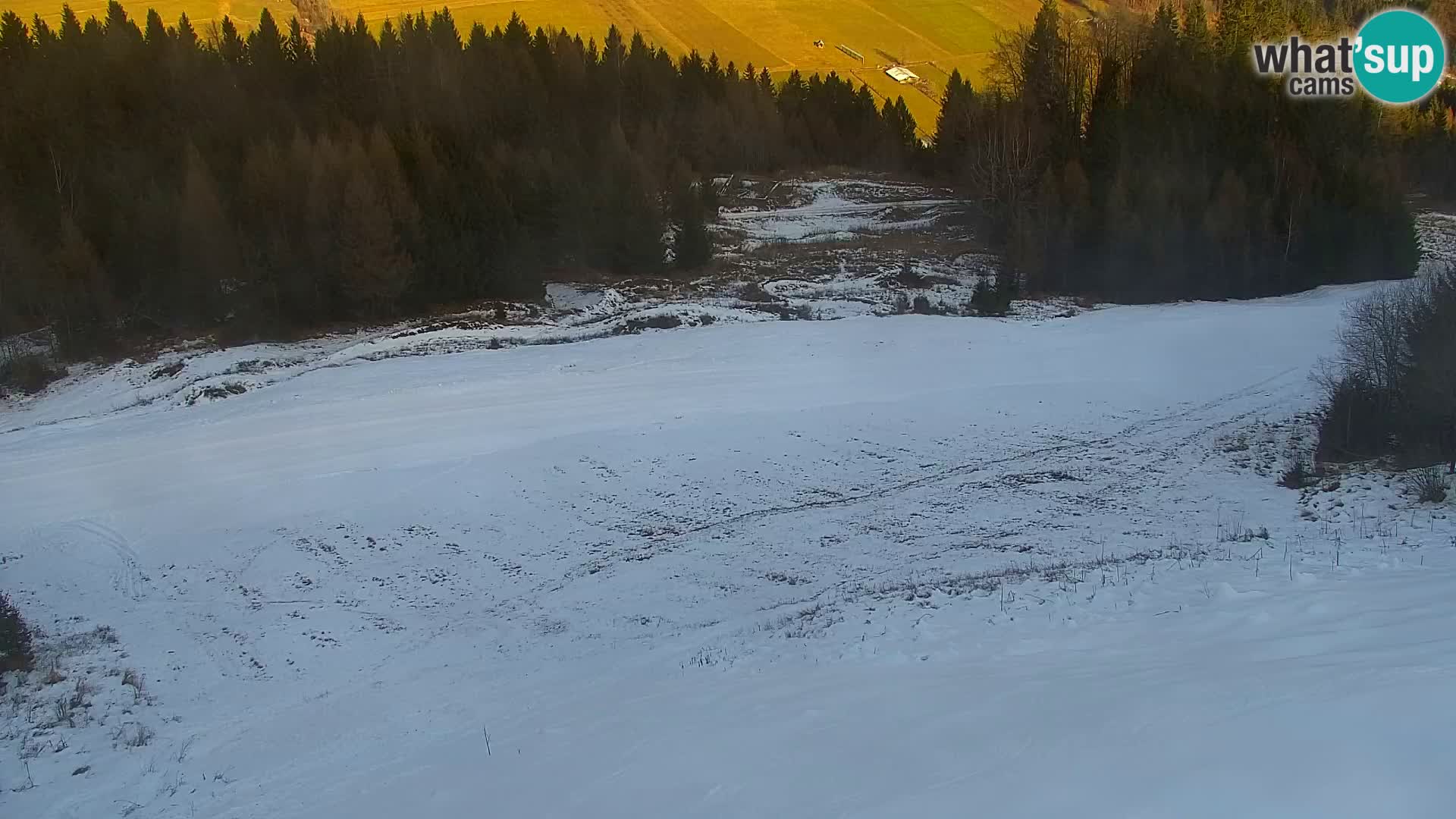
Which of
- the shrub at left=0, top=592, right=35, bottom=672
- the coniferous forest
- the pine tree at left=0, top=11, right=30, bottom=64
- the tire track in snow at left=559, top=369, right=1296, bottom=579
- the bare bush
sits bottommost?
the bare bush

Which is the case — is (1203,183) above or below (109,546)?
above

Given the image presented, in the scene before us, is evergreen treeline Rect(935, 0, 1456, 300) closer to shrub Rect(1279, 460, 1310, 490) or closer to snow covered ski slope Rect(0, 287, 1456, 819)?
snow covered ski slope Rect(0, 287, 1456, 819)

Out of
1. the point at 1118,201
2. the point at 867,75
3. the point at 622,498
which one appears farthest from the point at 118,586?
the point at 867,75

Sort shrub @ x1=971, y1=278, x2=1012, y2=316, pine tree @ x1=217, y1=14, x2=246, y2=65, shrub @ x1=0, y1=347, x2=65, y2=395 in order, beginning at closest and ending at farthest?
shrub @ x1=0, y1=347, x2=65, y2=395
shrub @ x1=971, y1=278, x2=1012, y2=316
pine tree @ x1=217, y1=14, x2=246, y2=65

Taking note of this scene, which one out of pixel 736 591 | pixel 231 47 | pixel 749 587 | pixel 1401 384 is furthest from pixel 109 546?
pixel 231 47

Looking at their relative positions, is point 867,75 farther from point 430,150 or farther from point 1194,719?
point 1194,719

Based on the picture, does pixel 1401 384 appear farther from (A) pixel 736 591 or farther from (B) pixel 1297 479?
(A) pixel 736 591

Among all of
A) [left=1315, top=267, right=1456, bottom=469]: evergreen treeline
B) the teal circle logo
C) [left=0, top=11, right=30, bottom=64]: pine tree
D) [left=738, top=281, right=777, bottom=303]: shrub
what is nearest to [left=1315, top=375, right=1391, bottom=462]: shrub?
[left=1315, top=267, right=1456, bottom=469]: evergreen treeline
